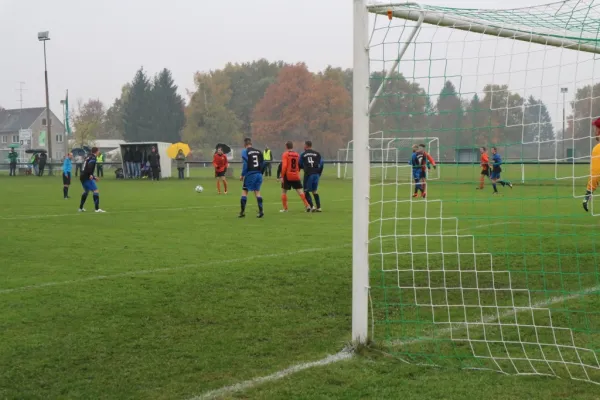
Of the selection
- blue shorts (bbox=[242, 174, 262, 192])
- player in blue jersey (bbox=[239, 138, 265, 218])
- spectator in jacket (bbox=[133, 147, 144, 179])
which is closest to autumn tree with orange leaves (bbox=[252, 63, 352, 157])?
spectator in jacket (bbox=[133, 147, 144, 179])

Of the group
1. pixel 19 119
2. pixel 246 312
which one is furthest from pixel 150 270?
pixel 19 119

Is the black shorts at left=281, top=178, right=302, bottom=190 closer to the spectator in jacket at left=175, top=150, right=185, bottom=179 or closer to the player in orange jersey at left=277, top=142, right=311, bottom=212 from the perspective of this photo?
the player in orange jersey at left=277, top=142, right=311, bottom=212

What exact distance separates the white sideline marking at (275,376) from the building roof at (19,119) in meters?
109

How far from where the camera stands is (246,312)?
6.98 meters

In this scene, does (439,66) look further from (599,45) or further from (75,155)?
(75,155)

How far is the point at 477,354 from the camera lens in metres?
5.50

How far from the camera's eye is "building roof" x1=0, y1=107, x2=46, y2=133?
108644mm

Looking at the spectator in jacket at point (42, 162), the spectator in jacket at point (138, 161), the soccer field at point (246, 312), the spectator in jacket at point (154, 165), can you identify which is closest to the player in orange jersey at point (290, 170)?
the soccer field at point (246, 312)

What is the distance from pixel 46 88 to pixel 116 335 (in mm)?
49643

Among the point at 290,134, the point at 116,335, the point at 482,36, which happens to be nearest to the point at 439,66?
the point at 482,36

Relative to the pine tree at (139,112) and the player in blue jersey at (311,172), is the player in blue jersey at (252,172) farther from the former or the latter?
the pine tree at (139,112)

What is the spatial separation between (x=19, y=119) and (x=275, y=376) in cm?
11401

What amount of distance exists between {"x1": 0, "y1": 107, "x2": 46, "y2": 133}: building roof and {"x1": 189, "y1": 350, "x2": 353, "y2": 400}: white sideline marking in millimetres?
109229

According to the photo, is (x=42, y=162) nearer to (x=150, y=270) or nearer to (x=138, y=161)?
(x=138, y=161)
